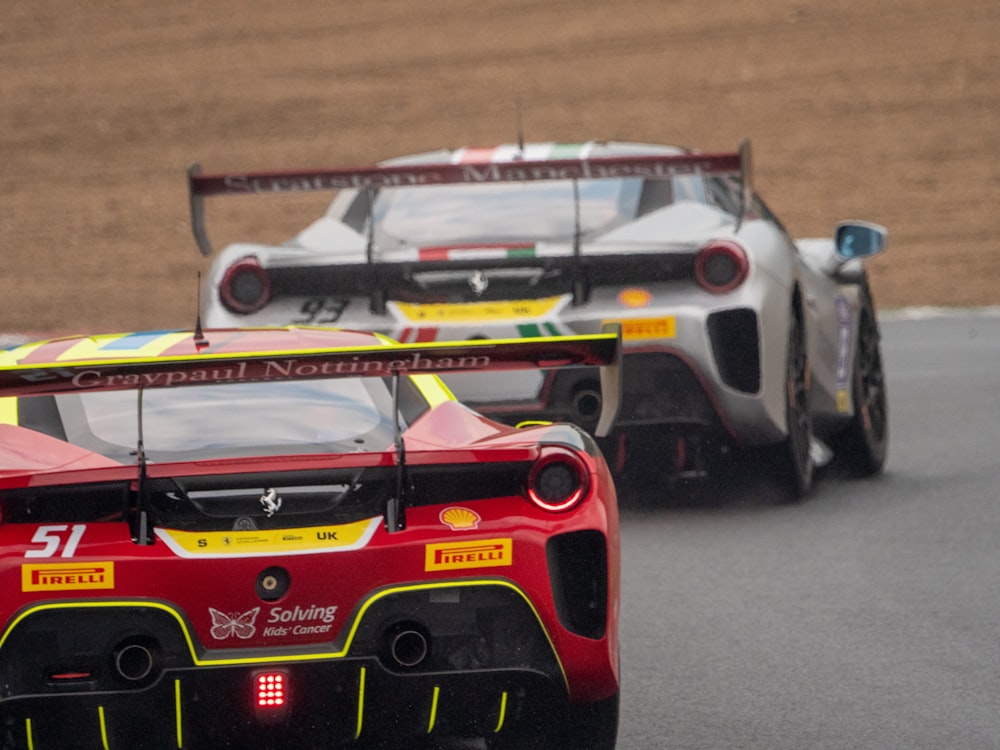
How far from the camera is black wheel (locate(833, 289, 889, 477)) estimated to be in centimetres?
933

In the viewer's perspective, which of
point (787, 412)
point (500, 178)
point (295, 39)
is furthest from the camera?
point (295, 39)

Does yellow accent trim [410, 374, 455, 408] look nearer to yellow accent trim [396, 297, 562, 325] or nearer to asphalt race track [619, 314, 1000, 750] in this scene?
asphalt race track [619, 314, 1000, 750]

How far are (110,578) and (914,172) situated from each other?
107 ft

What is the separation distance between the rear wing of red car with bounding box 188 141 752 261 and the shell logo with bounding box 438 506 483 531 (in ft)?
10.5

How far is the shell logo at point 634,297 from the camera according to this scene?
7879 mm

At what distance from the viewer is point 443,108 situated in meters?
40.5

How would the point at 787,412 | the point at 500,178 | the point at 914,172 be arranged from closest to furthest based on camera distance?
the point at 500,178 < the point at 787,412 < the point at 914,172

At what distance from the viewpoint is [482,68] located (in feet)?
135

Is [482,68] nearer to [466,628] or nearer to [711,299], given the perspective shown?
[711,299]

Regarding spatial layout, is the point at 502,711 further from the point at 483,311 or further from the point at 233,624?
the point at 483,311

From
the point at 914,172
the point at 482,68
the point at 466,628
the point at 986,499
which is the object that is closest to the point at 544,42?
the point at 482,68

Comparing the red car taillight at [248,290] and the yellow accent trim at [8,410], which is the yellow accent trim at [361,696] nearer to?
the yellow accent trim at [8,410]

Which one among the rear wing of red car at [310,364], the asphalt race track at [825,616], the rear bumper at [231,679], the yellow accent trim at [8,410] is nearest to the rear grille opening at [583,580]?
the rear bumper at [231,679]

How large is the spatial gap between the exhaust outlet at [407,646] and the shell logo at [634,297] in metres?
3.73
